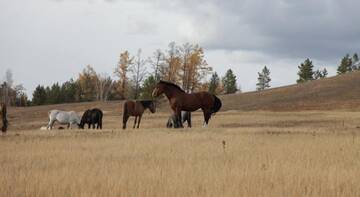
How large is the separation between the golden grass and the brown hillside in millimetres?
52202

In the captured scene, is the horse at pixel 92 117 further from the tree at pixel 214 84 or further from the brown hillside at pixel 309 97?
the tree at pixel 214 84

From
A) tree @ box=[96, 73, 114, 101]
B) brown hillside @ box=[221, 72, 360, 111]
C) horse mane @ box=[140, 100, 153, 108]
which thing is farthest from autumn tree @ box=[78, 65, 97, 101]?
horse mane @ box=[140, 100, 153, 108]

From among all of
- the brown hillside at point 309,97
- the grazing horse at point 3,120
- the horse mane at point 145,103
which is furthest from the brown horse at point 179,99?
the brown hillside at point 309,97

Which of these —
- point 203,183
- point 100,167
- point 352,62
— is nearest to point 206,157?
point 100,167

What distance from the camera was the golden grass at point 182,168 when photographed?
8.23 meters

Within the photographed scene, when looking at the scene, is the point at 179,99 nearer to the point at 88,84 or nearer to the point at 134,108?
the point at 134,108

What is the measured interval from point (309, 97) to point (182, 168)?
69.3 m

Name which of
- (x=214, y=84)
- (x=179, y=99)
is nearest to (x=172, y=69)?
(x=214, y=84)

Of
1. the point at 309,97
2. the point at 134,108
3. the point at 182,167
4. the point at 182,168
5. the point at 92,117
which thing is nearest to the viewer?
the point at 182,168

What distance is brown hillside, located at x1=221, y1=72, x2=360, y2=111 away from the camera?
225ft

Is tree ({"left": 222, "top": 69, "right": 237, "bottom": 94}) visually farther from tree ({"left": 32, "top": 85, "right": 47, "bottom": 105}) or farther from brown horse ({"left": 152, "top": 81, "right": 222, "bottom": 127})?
brown horse ({"left": 152, "top": 81, "right": 222, "bottom": 127})

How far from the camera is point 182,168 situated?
420 inches

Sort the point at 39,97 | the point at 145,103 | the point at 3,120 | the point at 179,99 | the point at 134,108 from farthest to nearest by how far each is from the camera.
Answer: the point at 39,97 < the point at 145,103 < the point at 134,108 < the point at 179,99 < the point at 3,120

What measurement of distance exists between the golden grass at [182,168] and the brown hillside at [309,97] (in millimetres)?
52202
